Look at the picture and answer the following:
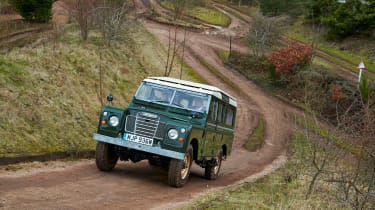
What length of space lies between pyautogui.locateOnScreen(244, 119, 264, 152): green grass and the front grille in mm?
12357

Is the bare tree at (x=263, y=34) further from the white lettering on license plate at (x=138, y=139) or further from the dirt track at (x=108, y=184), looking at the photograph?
the white lettering on license plate at (x=138, y=139)

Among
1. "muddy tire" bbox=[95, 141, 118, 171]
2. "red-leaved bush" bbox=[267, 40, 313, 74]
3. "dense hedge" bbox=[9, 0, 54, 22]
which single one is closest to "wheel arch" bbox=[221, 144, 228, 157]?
"muddy tire" bbox=[95, 141, 118, 171]

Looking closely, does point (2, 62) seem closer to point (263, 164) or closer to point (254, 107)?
point (263, 164)

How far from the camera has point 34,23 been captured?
25562mm

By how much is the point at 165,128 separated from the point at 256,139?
14.4 metres

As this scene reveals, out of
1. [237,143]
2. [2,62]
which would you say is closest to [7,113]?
[2,62]

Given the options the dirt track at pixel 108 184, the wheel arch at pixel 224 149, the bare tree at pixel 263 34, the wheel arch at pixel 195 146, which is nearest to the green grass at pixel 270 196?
the dirt track at pixel 108 184

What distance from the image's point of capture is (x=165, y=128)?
1136cm

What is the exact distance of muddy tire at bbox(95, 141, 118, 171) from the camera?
11742 millimetres

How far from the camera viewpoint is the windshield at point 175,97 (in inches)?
500

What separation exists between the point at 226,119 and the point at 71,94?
195 inches

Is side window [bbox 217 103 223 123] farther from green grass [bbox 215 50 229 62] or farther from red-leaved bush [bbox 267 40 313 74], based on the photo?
green grass [bbox 215 50 229 62]

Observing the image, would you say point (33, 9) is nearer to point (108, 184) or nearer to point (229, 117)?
point (229, 117)

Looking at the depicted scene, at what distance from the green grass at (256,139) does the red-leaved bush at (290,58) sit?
662cm
